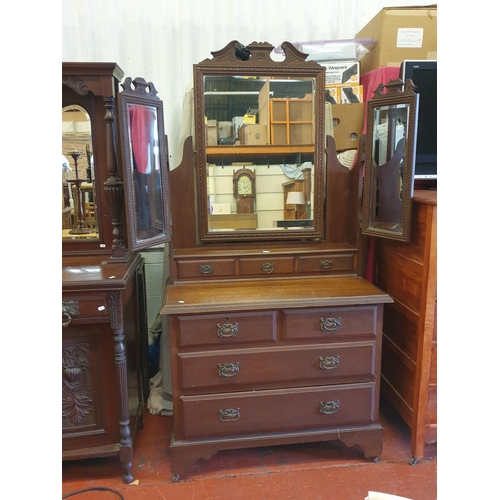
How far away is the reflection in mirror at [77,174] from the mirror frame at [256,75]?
1.59ft

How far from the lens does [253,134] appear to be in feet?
6.13

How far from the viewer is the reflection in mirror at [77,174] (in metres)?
1.71

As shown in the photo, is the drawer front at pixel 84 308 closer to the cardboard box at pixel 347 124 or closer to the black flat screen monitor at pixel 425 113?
the cardboard box at pixel 347 124

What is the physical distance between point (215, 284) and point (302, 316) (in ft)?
1.47

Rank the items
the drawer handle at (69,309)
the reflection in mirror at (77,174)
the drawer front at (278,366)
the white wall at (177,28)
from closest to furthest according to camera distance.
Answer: the drawer handle at (69,309), the drawer front at (278,366), the reflection in mirror at (77,174), the white wall at (177,28)

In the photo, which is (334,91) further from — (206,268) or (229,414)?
Answer: (229,414)

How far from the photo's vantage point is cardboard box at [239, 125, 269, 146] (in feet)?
6.10

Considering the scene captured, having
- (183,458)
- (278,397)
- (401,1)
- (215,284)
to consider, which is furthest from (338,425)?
(401,1)

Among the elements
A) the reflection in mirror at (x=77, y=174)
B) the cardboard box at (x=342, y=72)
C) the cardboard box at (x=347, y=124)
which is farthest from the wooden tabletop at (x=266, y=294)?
the cardboard box at (x=342, y=72)

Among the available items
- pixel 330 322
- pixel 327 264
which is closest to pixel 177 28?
pixel 327 264

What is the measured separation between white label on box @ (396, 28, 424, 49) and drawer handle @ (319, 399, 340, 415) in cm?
175

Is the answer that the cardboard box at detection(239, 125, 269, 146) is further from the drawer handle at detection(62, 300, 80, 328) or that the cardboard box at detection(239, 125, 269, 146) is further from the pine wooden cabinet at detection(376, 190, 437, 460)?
the drawer handle at detection(62, 300, 80, 328)

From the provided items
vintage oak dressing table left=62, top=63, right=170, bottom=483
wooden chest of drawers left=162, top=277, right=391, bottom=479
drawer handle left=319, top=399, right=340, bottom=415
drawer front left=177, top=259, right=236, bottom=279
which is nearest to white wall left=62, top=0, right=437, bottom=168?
vintage oak dressing table left=62, top=63, right=170, bottom=483

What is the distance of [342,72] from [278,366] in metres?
1.50
